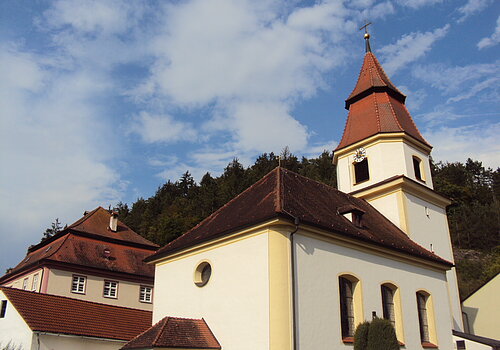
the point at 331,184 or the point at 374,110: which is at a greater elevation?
the point at 331,184

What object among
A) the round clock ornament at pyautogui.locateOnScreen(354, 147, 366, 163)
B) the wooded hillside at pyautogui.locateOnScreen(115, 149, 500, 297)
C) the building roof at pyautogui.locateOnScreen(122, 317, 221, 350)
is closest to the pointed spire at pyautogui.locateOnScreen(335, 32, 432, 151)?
the round clock ornament at pyautogui.locateOnScreen(354, 147, 366, 163)

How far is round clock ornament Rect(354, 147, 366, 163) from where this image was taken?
22500 millimetres

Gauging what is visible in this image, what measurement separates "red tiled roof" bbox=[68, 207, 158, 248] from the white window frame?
347 cm

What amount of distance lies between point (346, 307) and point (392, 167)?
8840 millimetres

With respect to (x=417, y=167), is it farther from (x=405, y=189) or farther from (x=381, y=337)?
(x=381, y=337)

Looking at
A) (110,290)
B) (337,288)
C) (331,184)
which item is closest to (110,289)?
(110,290)

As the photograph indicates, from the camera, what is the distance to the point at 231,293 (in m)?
14.0

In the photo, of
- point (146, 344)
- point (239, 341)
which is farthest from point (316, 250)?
point (146, 344)

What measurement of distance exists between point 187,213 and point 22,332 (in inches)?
1769

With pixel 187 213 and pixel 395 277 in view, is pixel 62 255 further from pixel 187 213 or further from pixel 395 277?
pixel 187 213

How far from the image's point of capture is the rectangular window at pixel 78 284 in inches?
1045

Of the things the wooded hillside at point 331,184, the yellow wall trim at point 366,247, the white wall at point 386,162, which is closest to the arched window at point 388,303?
the yellow wall trim at point 366,247

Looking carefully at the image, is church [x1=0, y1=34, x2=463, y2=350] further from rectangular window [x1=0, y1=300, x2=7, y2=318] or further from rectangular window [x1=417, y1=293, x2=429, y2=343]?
rectangular window [x1=0, y1=300, x2=7, y2=318]

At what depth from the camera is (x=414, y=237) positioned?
20.2 m
